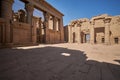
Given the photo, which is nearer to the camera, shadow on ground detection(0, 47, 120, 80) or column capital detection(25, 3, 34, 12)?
shadow on ground detection(0, 47, 120, 80)

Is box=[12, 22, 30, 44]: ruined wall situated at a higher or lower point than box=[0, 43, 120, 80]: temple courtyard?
higher

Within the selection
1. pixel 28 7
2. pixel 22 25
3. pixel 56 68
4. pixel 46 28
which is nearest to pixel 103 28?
pixel 46 28

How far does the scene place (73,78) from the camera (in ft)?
9.09

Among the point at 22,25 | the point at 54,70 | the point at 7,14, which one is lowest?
the point at 54,70

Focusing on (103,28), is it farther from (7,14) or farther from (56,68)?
(56,68)

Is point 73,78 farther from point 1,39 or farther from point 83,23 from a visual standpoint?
point 83,23

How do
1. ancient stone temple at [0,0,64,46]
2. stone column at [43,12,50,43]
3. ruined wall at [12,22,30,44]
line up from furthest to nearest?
stone column at [43,12,50,43] → ruined wall at [12,22,30,44] → ancient stone temple at [0,0,64,46]

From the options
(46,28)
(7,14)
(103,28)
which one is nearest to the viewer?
(7,14)

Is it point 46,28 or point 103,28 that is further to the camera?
point 103,28

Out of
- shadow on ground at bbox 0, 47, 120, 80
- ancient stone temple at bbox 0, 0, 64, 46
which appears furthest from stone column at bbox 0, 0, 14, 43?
shadow on ground at bbox 0, 47, 120, 80

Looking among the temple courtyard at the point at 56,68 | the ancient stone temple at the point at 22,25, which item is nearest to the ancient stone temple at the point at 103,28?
the ancient stone temple at the point at 22,25

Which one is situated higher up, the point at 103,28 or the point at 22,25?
the point at 103,28

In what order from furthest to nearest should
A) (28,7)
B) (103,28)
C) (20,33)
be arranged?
(103,28) < (28,7) < (20,33)

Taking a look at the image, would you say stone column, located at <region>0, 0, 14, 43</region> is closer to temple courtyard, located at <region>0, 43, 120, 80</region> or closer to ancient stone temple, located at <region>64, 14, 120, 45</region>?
temple courtyard, located at <region>0, 43, 120, 80</region>
